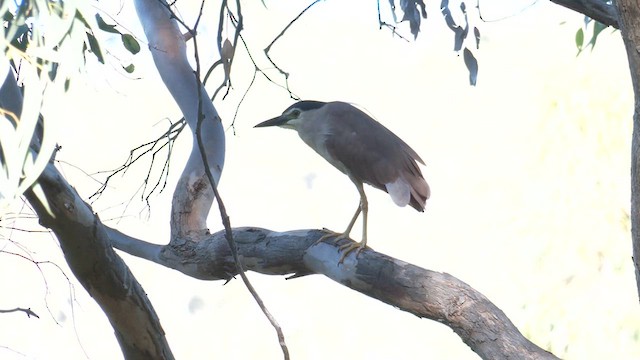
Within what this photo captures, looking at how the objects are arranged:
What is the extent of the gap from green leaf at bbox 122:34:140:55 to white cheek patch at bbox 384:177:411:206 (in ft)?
2.57

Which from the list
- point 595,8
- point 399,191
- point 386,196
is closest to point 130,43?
point 399,191

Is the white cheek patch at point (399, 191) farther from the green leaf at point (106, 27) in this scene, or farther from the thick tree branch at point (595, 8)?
the green leaf at point (106, 27)

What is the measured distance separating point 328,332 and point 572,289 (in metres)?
5.19

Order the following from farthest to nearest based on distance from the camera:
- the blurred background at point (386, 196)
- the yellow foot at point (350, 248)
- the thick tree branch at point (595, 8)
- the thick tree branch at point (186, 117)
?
the blurred background at point (386, 196) → the thick tree branch at point (186, 117) → the yellow foot at point (350, 248) → the thick tree branch at point (595, 8)

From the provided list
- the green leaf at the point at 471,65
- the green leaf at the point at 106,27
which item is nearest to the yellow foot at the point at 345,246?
the green leaf at the point at 471,65

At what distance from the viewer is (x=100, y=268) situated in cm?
196

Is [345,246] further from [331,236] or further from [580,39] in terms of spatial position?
[580,39]

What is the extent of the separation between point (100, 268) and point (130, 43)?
29.9 inches

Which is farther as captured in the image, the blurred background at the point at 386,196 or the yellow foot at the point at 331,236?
the blurred background at the point at 386,196

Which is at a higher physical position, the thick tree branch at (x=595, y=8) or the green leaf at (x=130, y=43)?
the green leaf at (x=130, y=43)

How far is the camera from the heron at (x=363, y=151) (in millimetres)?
2715

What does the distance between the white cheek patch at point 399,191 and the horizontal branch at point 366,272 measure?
0.31 meters

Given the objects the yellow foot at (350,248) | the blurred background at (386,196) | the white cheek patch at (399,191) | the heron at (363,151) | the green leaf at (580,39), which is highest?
the blurred background at (386,196)

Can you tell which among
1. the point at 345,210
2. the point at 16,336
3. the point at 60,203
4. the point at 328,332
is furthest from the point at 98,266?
the point at 345,210
